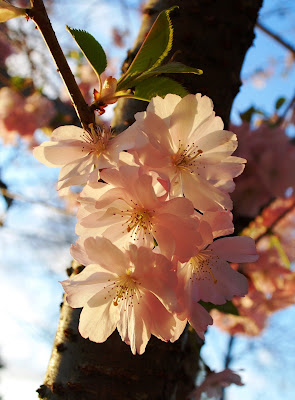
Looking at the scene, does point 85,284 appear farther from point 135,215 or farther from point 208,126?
point 208,126

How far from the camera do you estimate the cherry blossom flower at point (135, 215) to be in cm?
41

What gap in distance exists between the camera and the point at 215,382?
85 cm

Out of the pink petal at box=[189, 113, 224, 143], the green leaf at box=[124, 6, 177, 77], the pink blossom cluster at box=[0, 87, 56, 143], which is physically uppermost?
the pink blossom cluster at box=[0, 87, 56, 143]

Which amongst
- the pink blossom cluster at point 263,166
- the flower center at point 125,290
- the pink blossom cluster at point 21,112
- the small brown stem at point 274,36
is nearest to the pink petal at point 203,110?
the flower center at point 125,290

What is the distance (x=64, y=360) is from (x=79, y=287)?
273mm

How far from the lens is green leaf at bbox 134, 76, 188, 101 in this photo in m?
0.48

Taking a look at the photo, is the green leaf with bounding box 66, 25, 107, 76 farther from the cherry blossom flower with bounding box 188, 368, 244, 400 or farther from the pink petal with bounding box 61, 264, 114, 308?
the cherry blossom flower with bounding box 188, 368, 244, 400

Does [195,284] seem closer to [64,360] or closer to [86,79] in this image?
[64,360]

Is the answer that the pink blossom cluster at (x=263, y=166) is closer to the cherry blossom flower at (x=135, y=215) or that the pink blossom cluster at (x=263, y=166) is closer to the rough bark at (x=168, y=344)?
the rough bark at (x=168, y=344)

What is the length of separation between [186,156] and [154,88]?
0.32 feet

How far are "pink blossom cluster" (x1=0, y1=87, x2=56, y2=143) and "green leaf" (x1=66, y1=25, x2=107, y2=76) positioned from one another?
6.55 feet

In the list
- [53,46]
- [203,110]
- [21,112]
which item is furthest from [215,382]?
[21,112]

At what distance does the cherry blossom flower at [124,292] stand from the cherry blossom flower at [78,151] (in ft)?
0.30

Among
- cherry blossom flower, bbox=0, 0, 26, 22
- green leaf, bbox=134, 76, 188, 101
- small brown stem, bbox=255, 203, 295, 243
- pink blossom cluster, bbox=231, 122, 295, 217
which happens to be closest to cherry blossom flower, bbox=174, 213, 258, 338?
green leaf, bbox=134, 76, 188, 101
